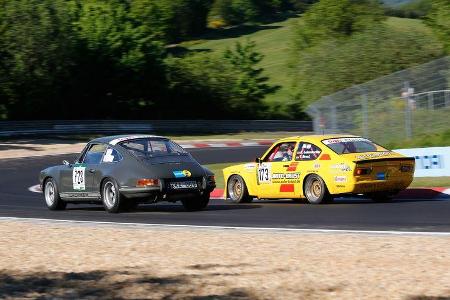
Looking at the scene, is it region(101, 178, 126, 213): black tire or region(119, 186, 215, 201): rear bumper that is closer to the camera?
region(119, 186, 215, 201): rear bumper

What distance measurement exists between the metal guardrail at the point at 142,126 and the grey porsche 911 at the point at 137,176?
33.7 meters

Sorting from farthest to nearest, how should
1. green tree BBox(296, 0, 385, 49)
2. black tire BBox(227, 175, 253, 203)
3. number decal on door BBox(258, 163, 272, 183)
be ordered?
1. green tree BBox(296, 0, 385, 49)
2. black tire BBox(227, 175, 253, 203)
3. number decal on door BBox(258, 163, 272, 183)

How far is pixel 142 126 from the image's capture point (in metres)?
56.2

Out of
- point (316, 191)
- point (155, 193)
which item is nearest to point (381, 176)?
point (316, 191)

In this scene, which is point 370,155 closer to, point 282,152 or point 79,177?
point 282,152

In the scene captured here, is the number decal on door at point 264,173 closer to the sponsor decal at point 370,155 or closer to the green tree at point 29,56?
the sponsor decal at point 370,155

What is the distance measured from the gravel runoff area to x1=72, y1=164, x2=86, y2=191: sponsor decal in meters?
5.08

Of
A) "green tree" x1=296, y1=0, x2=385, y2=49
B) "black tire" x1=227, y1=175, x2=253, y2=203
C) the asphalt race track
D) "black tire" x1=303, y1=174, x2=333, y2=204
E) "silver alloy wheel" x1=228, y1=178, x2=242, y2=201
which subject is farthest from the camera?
"green tree" x1=296, y1=0, x2=385, y2=49

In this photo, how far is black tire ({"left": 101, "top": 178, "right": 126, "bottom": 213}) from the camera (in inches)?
685

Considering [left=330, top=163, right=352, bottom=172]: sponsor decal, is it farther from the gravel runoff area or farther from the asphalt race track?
the gravel runoff area

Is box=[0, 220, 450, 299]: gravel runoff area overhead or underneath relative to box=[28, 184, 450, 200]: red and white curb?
underneath

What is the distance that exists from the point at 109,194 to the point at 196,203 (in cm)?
157

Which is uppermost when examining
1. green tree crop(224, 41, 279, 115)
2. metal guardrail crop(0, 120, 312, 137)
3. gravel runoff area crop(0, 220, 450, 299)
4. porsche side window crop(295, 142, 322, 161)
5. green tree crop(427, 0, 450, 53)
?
green tree crop(427, 0, 450, 53)

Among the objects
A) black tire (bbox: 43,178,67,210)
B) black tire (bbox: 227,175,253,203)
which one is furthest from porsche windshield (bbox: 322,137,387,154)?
black tire (bbox: 43,178,67,210)
